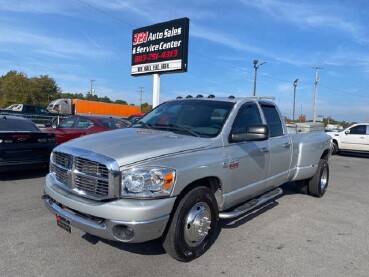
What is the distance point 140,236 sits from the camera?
3391 mm

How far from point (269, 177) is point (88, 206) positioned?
3035mm

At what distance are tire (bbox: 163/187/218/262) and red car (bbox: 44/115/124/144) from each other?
639cm

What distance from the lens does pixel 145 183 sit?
3.45m

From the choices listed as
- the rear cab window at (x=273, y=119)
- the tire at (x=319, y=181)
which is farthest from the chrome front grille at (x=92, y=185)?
the tire at (x=319, y=181)

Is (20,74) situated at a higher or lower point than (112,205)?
higher

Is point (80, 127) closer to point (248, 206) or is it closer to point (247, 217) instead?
point (247, 217)

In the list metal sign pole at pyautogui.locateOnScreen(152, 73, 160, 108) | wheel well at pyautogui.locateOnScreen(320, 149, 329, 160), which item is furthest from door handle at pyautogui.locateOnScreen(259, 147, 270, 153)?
metal sign pole at pyautogui.locateOnScreen(152, 73, 160, 108)

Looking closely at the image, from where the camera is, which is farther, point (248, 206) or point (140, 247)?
point (248, 206)

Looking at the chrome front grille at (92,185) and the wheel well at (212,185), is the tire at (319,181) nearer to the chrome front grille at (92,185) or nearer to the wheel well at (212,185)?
the wheel well at (212,185)

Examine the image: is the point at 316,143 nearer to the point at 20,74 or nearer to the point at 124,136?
the point at 124,136

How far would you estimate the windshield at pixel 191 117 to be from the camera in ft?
15.0

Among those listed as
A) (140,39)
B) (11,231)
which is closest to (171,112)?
(11,231)

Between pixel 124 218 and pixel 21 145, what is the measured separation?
18.1 ft

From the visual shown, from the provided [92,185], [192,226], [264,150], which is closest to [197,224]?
[192,226]
